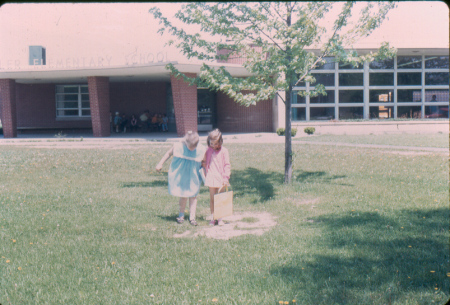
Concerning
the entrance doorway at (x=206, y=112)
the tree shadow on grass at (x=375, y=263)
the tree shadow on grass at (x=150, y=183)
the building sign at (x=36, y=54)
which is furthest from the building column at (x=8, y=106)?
the tree shadow on grass at (x=375, y=263)

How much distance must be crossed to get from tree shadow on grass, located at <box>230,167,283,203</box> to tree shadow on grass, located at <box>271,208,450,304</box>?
2202 mm

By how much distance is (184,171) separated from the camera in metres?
6.21

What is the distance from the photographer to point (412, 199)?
7137mm

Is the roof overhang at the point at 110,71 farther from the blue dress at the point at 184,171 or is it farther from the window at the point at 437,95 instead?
the blue dress at the point at 184,171

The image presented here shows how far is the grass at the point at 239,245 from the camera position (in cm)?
380

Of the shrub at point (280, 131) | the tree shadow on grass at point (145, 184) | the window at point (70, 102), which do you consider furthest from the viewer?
the window at point (70, 102)

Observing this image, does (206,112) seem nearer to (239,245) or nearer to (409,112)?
(409,112)

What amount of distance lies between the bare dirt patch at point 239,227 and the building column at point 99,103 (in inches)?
754

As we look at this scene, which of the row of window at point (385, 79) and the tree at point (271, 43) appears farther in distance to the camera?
the row of window at point (385, 79)

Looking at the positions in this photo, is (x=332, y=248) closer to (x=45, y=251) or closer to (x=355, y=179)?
(x=45, y=251)

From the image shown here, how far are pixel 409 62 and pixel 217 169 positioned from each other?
2427 centimetres

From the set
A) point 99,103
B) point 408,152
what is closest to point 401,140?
point 408,152

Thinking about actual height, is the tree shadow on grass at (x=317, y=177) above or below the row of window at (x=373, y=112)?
below

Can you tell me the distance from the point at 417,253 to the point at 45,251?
13.6 ft
